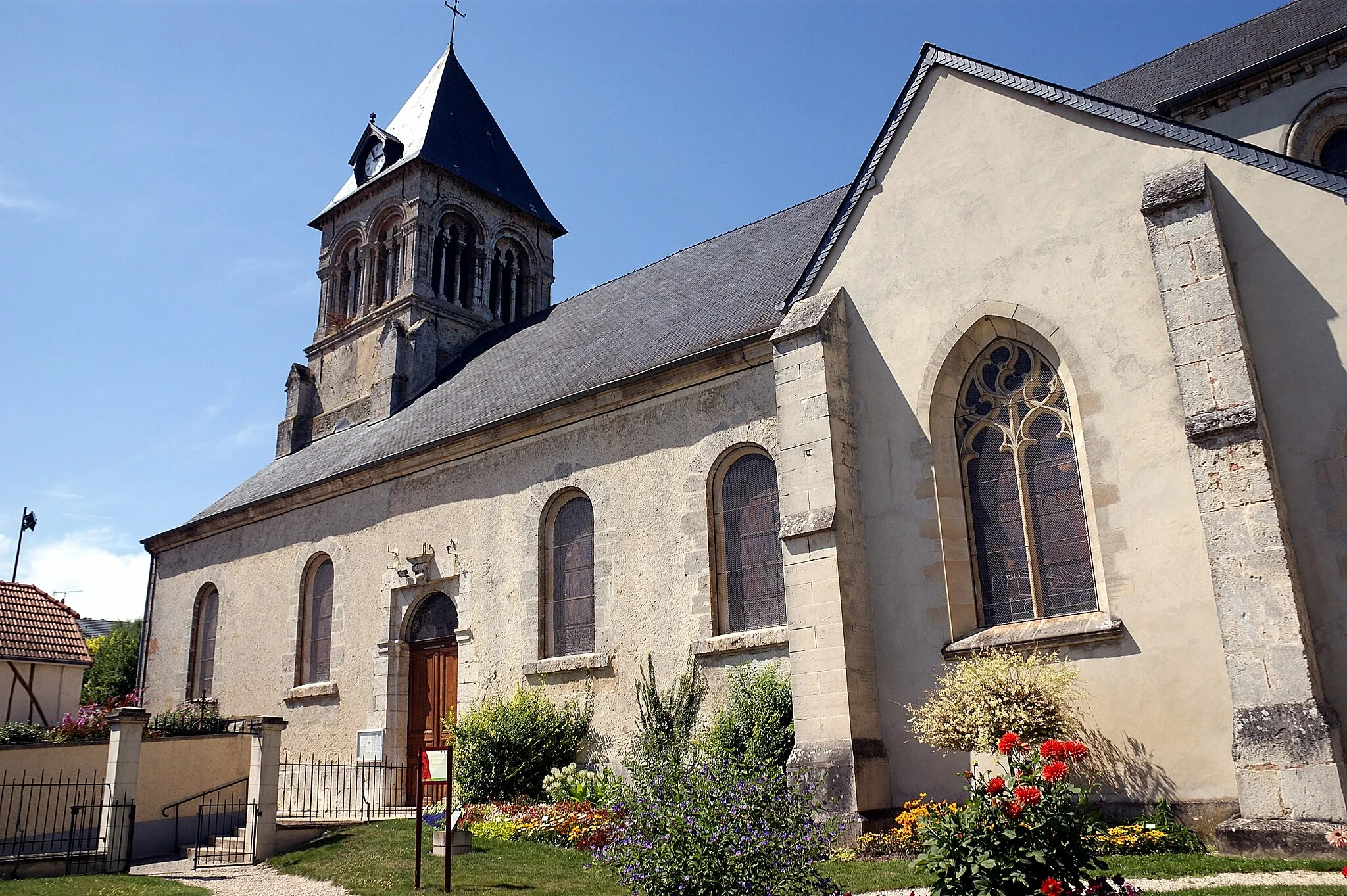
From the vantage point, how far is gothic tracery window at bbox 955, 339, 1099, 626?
9.83m

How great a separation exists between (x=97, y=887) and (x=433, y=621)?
636 cm

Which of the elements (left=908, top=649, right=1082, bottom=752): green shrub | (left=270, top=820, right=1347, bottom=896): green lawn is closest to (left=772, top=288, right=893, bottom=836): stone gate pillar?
(left=908, top=649, right=1082, bottom=752): green shrub

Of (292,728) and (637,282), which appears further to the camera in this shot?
(637,282)

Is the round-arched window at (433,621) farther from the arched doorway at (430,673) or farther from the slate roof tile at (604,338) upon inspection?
the slate roof tile at (604,338)

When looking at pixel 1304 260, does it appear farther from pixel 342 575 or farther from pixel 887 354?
pixel 342 575

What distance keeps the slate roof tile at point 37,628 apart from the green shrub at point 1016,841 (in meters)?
20.1

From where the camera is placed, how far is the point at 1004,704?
8859 mm

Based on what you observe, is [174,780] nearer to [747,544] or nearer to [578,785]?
[578,785]

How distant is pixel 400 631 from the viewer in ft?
54.3

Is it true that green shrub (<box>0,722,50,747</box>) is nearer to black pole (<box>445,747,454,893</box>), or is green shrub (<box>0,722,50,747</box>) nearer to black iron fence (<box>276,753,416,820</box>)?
black iron fence (<box>276,753,416,820</box>)

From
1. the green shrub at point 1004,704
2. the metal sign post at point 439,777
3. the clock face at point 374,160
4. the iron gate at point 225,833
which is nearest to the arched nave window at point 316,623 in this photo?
the iron gate at point 225,833

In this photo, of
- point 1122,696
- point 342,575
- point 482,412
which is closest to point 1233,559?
point 1122,696

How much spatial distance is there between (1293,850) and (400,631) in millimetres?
12799

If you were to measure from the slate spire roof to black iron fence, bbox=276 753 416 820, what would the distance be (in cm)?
1413
